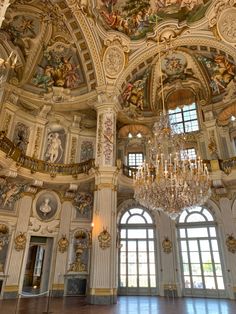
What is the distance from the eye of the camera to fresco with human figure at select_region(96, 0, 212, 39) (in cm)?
1218

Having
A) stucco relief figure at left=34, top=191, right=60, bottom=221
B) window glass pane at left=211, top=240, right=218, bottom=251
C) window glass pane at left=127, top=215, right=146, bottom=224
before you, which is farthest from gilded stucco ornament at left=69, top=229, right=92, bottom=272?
window glass pane at left=211, top=240, right=218, bottom=251

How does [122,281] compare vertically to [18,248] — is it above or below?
below

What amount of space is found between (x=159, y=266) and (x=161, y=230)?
1828mm

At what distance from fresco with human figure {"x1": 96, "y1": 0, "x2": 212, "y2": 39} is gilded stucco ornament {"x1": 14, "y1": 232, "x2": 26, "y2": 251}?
11826 mm

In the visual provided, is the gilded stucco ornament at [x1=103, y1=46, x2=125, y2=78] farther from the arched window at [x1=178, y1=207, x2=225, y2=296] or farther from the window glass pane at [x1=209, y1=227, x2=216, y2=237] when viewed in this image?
the window glass pane at [x1=209, y1=227, x2=216, y2=237]

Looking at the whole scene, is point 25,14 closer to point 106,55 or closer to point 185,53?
point 106,55

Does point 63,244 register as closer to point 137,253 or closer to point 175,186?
point 137,253

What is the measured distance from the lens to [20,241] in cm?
1147

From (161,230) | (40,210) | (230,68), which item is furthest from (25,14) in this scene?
(161,230)

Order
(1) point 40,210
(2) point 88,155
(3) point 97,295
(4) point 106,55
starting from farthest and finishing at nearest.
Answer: (2) point 88,155 < (4) point 106,55 < (1) point 40,210 < (3) point 97,295

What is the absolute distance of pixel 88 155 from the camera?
575 inches

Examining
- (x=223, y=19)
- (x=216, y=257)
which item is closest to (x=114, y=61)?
(x=223, y=19)

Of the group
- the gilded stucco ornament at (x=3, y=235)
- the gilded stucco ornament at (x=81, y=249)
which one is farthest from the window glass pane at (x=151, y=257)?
the gilded stucco ornament at (x=3, y=235)

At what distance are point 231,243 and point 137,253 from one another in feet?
15.9
